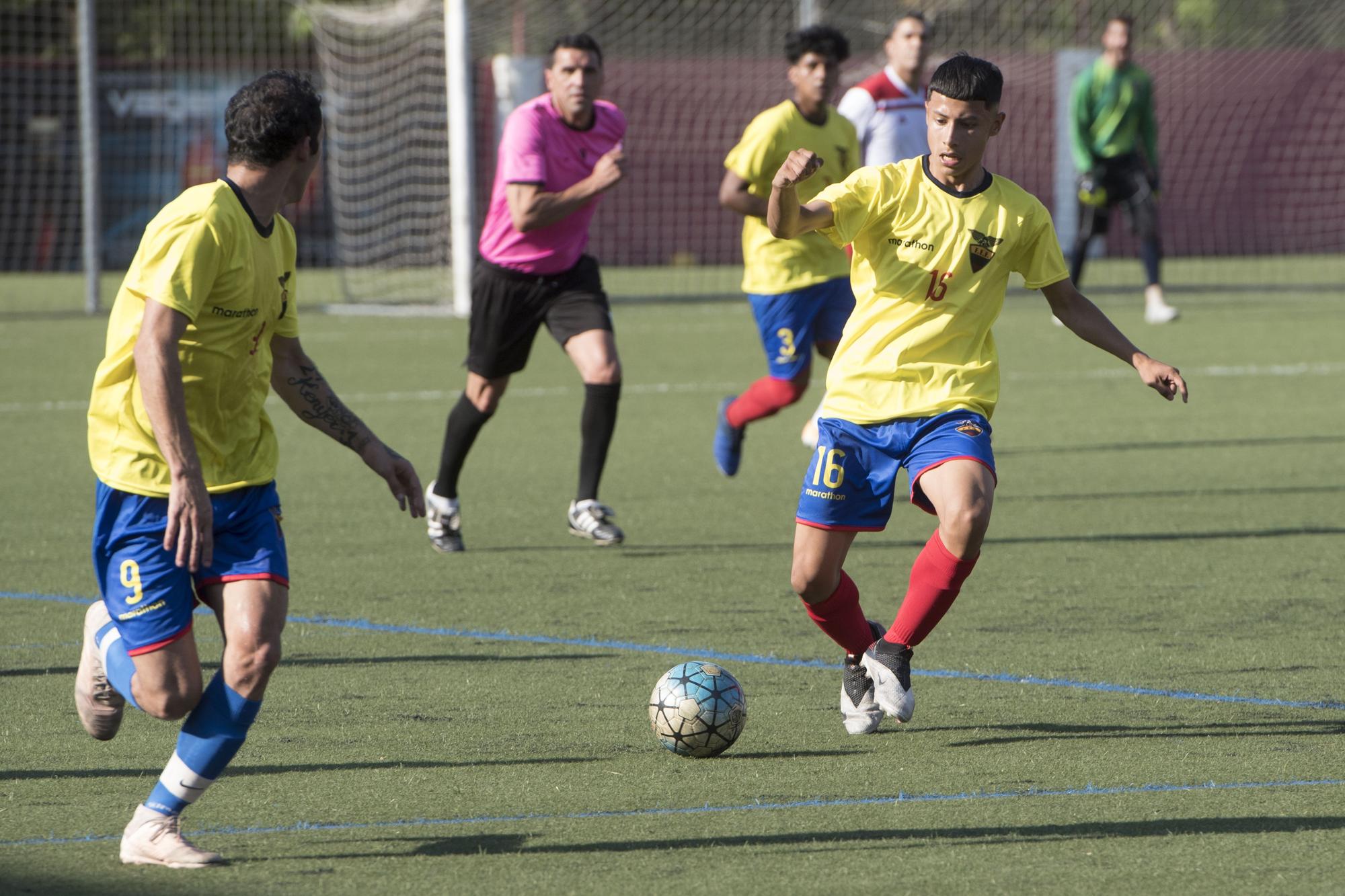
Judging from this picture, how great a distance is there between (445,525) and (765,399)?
6.58 ft

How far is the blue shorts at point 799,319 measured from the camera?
29.2 ft

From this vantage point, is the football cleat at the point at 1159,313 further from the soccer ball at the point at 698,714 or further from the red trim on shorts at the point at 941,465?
the soccer ball at the point at 698,714

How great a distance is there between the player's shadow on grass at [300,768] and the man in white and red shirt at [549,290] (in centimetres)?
321

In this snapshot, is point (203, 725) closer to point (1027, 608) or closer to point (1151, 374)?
point (1151, 374)

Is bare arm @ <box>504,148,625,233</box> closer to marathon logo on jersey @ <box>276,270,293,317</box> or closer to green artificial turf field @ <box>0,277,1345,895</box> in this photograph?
green artificial turf field @ <box>0,277,1345,895</box>

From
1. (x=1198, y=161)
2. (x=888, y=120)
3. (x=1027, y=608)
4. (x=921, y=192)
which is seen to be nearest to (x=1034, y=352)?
(x=888, y=120)

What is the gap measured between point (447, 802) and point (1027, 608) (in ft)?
9.29

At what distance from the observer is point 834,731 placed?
4961 mm

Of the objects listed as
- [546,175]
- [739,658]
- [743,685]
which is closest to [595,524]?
[546,175]

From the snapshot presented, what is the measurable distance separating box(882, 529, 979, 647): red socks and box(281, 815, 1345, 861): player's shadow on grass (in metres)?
0.97

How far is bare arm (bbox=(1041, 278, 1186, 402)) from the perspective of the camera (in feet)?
16.0

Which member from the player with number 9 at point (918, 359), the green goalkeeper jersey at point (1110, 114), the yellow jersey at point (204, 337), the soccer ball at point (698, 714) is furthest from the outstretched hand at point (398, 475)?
the green goalkeeper jersey at point (1110, 114)

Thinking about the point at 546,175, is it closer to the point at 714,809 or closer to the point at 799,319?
the point at 799,319

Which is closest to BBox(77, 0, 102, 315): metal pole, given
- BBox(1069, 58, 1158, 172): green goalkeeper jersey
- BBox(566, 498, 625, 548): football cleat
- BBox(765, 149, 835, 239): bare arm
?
BBox(1069, 58, 1158, 172): green goalkeeper jersey
